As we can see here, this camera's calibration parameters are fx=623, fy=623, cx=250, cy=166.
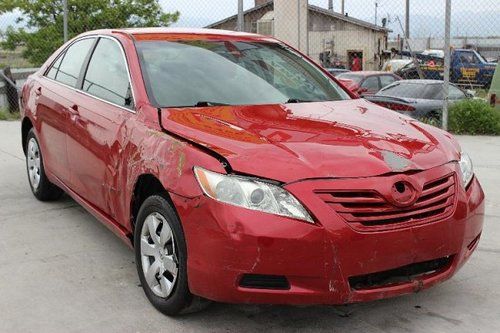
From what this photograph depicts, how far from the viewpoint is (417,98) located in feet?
40.1

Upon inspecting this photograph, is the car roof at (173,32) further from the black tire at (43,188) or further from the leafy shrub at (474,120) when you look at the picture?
the leafy shrub at (474,120)

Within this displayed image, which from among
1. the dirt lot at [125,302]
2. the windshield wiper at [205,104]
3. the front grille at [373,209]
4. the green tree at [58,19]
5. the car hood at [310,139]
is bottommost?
the dirt lot at [125,302]

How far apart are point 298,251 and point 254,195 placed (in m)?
0.33

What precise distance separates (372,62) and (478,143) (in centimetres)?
2523

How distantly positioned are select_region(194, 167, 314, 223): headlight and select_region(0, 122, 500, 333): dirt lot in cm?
76

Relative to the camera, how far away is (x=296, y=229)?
284 centimetres

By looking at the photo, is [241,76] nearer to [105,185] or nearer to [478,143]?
[105,185]

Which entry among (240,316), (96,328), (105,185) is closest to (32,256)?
(105,185)

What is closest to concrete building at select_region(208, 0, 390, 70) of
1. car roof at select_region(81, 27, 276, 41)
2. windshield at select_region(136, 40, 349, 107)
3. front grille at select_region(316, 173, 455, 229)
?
car roof at select_region(81, 27, 276, 41)

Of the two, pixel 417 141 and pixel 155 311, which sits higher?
pixel 417 141

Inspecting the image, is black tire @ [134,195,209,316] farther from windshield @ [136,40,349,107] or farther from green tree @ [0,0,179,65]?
green tree @ [0,0,179,65]

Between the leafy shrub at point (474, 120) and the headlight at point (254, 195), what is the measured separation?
803 centimetres

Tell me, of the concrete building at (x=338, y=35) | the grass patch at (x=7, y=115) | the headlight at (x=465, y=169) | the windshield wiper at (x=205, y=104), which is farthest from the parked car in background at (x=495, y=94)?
the concrete building at (x=338, y=35)

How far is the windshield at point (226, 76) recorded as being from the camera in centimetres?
401
